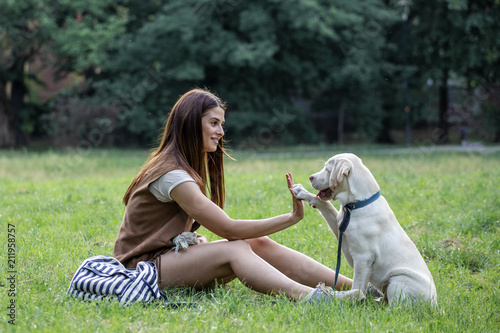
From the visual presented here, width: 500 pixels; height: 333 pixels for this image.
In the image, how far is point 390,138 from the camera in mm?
26938

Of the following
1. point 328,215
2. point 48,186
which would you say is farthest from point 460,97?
point 328,215

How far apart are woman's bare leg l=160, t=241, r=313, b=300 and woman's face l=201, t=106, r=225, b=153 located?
729 mm

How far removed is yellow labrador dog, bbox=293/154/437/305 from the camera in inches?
149

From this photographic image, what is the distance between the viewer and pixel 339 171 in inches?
150

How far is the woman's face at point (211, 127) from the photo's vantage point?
405 cm

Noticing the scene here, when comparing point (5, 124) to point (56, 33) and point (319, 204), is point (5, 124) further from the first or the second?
point (319, 204)

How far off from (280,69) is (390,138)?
7.93 m

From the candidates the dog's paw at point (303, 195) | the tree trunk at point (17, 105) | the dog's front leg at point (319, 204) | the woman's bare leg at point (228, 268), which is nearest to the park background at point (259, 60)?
the tree trunk at point (17, 105)

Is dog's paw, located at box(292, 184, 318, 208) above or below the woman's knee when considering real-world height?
above

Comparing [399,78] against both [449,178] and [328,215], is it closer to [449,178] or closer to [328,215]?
[449,178]

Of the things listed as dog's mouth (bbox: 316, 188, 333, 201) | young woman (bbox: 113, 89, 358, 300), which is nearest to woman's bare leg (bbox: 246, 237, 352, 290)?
young woman (bbox: 113, 89, 358, 300)

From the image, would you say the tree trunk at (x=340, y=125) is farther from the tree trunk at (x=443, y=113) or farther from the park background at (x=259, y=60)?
the tree trunk at (x=443, y=113)

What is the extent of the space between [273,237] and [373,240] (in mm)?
2293

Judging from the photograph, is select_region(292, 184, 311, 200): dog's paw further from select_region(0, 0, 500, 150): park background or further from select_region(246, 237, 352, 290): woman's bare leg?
select_region(0, 0, 500, 150): park background
